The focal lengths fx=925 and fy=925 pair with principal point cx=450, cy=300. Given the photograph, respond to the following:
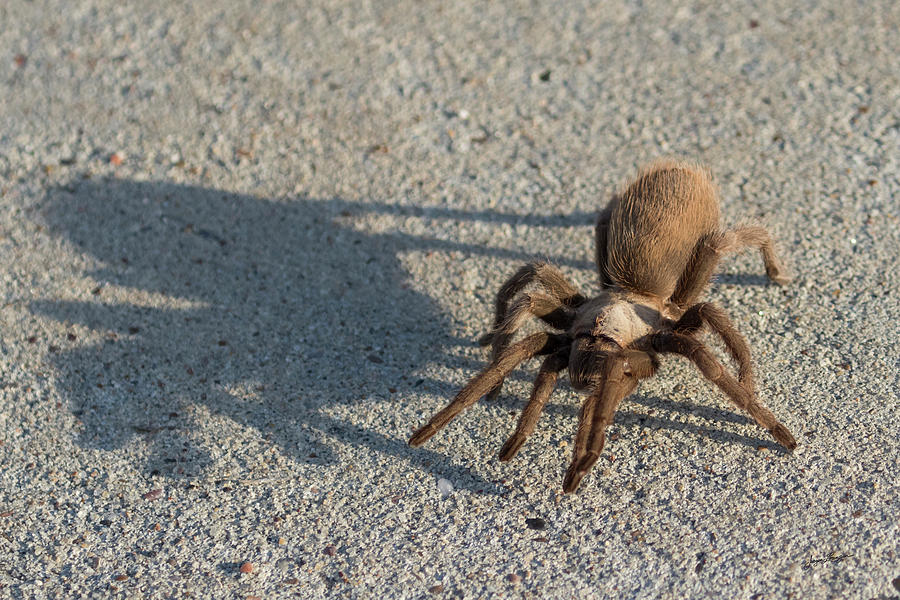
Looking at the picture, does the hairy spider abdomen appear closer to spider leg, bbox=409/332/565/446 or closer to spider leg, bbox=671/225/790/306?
spider leg, bbox=671/225/790/306

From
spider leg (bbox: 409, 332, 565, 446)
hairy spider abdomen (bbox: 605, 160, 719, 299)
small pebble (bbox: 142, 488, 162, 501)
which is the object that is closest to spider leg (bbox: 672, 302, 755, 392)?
hairy spider abdomen (bbox: 605, 160, 719, 299)

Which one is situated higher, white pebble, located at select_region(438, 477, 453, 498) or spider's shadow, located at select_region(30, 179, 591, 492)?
spider's shadow, located at select_region(30, 179, 591, 492)

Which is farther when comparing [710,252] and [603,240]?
[603,240]

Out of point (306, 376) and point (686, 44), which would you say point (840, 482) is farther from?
point (686, 44)

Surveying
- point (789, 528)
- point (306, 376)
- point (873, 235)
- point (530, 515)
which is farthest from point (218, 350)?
point (873, 235)

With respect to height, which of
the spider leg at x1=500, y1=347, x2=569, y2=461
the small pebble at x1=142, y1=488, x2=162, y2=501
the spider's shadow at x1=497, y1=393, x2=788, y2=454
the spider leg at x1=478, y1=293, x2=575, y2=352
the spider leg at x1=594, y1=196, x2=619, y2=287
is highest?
the spider leg at x1=594, y1=196, x2=619, y2=287

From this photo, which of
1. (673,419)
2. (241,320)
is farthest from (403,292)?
(673,419)

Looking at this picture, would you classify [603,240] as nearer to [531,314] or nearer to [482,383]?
[531,314]
